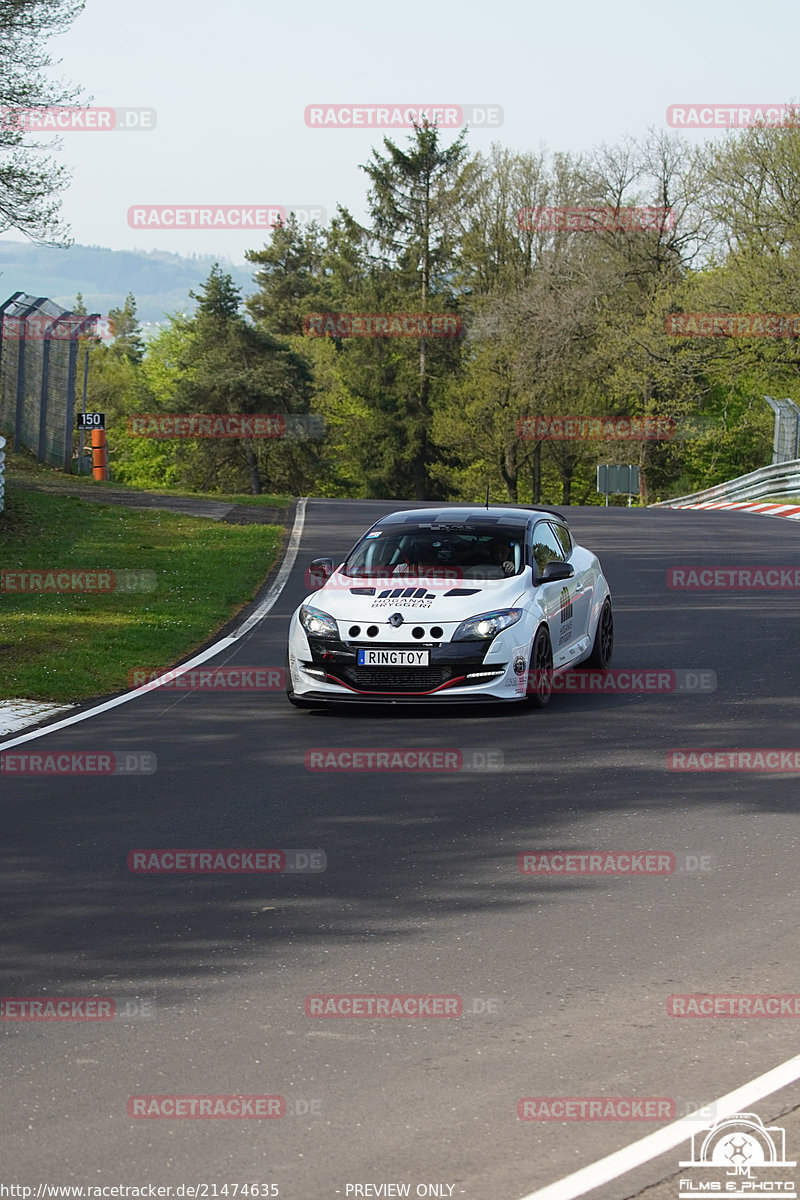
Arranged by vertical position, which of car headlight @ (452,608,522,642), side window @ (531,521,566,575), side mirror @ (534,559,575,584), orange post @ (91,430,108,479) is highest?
orange post @ (91,430,108,479)

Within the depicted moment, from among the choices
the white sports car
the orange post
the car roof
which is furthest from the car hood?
the orange post

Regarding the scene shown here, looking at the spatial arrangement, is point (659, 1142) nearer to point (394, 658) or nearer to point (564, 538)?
point (394, 658)

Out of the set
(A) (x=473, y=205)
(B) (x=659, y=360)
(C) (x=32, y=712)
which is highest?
(A) (x=473, y=205)

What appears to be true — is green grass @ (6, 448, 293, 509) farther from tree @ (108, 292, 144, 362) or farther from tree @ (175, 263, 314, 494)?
tree @ (108, 292, 144, 362)

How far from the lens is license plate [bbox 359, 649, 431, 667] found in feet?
36.1

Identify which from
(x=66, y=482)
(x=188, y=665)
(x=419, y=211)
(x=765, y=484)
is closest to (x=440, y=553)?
(x=188, y=665)

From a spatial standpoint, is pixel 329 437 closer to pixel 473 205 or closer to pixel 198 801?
pixel 473 205

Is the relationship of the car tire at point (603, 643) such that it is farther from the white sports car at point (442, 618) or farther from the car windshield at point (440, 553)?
the car windshield at point (440, 553)

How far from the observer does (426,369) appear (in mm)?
71688

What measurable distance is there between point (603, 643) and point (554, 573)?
5.71ft

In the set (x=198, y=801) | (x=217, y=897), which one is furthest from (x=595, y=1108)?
(x=198, y=801)

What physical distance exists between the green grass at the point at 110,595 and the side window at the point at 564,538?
3914mm

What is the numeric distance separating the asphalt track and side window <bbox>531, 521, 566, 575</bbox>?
5.29 ft

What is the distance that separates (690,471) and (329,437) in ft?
64.8
